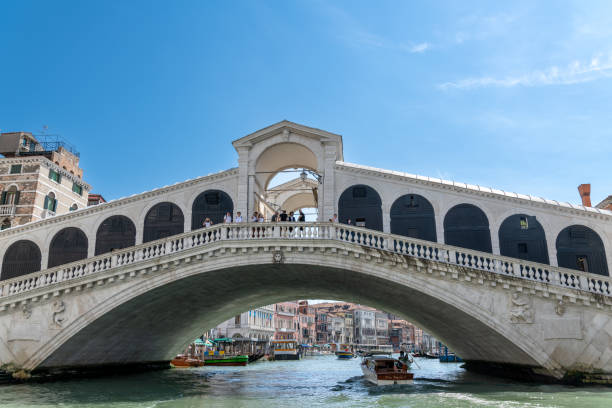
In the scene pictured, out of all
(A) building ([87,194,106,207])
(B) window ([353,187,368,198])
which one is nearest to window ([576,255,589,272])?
(B) window ([353,187,368,198])

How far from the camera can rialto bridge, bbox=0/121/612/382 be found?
59.0ft

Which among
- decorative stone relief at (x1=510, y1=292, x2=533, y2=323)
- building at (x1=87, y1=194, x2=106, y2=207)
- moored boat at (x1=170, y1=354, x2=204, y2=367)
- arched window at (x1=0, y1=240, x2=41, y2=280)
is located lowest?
moored boat at (x1=170, y1=354, x2=204, y2=367)

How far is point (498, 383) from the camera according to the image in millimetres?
21172

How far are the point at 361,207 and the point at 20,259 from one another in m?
16.9

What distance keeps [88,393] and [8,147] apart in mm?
22074

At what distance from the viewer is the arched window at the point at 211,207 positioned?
77.5 ft

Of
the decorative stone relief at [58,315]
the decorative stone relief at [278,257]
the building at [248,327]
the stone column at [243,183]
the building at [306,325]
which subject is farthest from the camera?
the building at [306,325]

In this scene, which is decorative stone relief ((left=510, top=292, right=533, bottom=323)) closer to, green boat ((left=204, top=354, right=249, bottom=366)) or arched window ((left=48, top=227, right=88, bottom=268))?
arched window ((left=48, top=227, right=88, bottom=268))

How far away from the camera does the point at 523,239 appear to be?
69.6 ft

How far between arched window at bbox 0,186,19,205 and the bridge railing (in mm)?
10610

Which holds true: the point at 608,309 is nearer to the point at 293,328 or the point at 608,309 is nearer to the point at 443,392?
the point at 443,392

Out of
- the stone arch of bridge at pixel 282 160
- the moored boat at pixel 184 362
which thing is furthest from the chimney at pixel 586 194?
the moored boat at pixel 184 362

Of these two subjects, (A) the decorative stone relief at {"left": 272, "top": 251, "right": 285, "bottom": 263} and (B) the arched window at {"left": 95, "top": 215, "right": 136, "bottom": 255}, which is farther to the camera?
(B) the arched window at {"left": 95, "top": 215, "right": 136, "bottom": 255}

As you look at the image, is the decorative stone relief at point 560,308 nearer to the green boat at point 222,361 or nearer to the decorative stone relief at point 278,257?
the decorative stone relief at point 278,257
